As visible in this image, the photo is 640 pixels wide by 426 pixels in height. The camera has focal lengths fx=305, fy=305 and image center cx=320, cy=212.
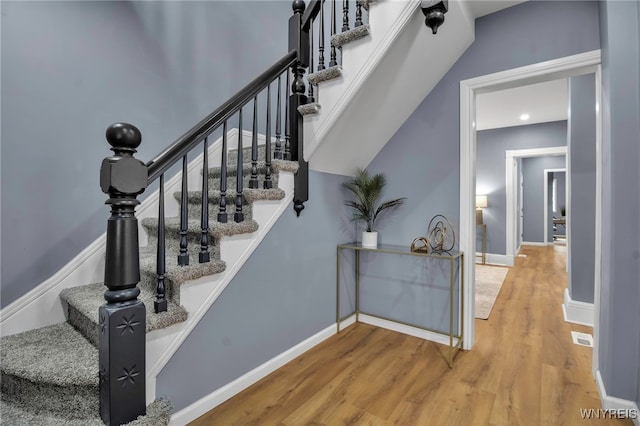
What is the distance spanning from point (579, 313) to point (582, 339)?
0.46 metres

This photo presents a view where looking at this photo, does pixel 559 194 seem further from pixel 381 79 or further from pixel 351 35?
pixel 351 35

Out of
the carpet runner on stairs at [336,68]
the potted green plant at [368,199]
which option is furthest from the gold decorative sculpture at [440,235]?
the carpet runner on stairs at [336,68]

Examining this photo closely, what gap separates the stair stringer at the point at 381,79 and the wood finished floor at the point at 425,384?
149 centimetres

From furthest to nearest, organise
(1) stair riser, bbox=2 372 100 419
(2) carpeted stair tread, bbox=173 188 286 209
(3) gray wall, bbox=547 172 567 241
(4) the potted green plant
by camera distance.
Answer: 1. (3) gray wall, bbox=547 172 567 241
2. (4) the potted green plant
3. (2) carpeted stair tread, bbox=173 188 286 209
4. (1) stair riser, bbox=2 372 100 419

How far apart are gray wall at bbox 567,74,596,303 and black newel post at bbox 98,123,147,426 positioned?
367cm

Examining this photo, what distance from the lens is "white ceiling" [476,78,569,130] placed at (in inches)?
164

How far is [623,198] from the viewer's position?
1.62 m

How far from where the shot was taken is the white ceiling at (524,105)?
164 inches

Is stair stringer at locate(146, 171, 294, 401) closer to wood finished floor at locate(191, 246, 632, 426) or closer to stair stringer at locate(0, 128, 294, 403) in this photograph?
stair stringer at locate(0, 128, 294, 403)

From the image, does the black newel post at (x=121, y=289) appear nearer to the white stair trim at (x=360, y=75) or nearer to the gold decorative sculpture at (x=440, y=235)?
the white stair trim at (x=360, y=75)

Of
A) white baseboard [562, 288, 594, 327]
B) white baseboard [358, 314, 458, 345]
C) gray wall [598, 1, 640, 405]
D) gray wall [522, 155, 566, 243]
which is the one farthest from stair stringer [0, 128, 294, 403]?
gray wall [522, 155, 566, 243]

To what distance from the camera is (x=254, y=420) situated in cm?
164

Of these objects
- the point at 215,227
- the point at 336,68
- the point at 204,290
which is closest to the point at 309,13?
the point at 336,68

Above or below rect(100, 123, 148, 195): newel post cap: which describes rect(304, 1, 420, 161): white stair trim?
above
